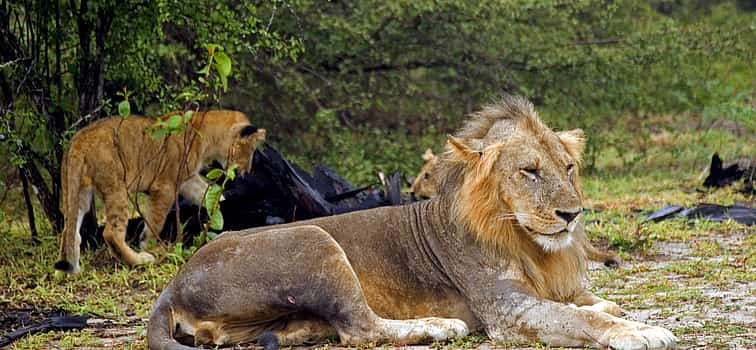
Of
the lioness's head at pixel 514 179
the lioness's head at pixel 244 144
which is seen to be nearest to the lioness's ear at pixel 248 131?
the lioness's head at pixel 244 144

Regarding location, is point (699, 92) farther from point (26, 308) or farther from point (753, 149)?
point (26, 308)

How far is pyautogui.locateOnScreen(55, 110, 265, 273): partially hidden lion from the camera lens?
7625mm

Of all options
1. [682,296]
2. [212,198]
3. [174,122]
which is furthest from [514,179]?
[174,122]

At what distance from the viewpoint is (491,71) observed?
11953 mm

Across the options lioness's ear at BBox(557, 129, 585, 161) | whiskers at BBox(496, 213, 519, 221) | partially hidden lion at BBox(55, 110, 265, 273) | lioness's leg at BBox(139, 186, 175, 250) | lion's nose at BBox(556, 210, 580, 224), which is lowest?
lioness's leg at BBox(139, 186, 175, 250)

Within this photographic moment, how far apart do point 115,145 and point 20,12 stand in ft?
4.78

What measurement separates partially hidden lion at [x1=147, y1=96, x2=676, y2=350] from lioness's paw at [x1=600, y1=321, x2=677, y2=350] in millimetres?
234

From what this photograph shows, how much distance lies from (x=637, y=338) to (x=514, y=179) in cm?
93

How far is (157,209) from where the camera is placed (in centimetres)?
822

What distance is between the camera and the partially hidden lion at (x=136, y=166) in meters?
7.62

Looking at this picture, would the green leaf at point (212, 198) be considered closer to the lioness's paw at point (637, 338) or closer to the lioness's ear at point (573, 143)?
the lioness's ear at point (573, 143)

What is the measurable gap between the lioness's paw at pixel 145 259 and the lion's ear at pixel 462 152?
131 inches

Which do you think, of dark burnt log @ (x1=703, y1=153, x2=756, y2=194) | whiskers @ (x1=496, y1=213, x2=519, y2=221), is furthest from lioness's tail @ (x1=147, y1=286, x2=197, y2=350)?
dark burnt log @ (x1=703, y1=153, x2=756, y2=194)

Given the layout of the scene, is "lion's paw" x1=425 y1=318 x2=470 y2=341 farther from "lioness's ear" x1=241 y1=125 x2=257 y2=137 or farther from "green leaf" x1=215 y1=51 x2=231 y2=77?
"lioness's ear" x1=241 y1=125 x2=257 y2=137
